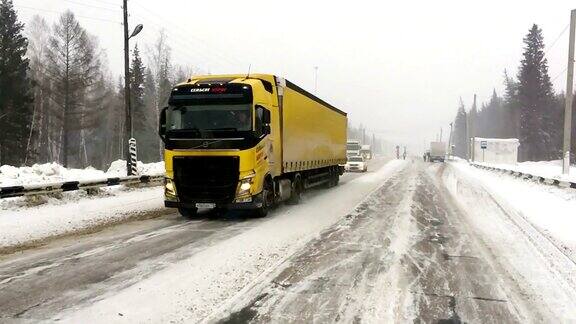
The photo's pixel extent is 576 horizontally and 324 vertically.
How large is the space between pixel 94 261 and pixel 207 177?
4.47 metres

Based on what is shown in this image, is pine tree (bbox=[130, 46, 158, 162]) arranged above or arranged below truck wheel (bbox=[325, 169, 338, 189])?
above

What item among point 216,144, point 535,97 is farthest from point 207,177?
point 535,97

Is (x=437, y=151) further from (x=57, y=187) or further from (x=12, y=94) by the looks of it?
(x=57, y=187)

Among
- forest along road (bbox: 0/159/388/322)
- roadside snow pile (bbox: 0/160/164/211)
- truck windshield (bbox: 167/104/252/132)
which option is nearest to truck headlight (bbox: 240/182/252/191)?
forest along road (bbox: 0/159/388/322)

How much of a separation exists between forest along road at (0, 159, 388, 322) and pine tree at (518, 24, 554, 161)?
71982 millimetres

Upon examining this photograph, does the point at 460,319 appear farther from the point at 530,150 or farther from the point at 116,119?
the point at 530,150

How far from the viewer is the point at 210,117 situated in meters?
12.0

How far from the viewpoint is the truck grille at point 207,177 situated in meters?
11.6

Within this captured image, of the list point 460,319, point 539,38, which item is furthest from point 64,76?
point 539,38

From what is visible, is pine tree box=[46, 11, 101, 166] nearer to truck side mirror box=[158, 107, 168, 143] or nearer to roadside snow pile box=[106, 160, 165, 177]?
roadside snow pile box=[106, 160, 165, 177]

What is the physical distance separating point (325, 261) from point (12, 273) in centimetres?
446

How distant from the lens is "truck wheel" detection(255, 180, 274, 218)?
40.3ft

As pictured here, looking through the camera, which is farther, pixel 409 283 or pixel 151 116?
pixel 151 116

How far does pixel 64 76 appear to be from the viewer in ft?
147
